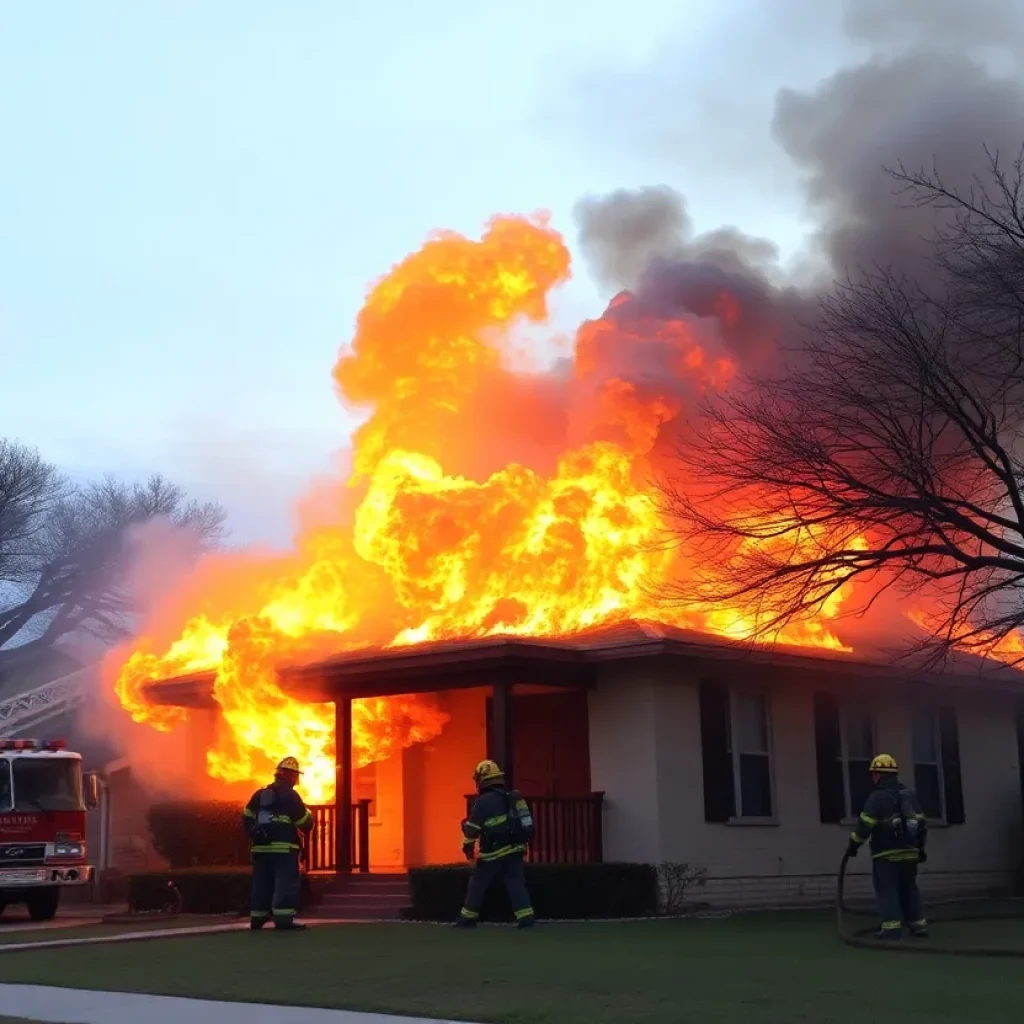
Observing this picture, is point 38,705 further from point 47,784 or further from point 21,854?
point 21,854

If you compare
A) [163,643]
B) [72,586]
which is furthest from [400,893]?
[72,586]

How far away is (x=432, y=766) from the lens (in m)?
19.6

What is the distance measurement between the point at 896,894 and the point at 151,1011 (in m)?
6.60

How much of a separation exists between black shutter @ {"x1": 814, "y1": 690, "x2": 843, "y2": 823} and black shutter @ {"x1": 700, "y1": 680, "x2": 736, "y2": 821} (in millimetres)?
1706

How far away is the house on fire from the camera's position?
17125mm

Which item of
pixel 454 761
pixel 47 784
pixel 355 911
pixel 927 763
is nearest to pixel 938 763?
pixel 927 763

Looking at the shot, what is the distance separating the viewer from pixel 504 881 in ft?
46.6

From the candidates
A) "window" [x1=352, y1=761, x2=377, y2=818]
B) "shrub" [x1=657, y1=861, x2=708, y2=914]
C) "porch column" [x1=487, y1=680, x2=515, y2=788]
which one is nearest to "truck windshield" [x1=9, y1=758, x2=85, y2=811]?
"window" [x1=352, y1=761, x2=377, y2=818]

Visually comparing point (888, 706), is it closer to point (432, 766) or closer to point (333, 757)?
point (432, 766)

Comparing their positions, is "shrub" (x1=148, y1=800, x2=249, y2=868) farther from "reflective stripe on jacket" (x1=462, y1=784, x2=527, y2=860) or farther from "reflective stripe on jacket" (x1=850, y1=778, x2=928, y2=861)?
"reflective stripe on jacket" (x1=850, y1=778, x2=928, y2=861)

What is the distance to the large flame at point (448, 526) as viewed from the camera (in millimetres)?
18766

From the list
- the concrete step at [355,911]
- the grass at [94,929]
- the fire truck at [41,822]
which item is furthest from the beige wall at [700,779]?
the fire truck at [41,822]

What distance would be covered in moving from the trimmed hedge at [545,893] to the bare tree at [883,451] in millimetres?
3246

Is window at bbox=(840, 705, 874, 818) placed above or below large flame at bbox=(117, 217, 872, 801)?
below
